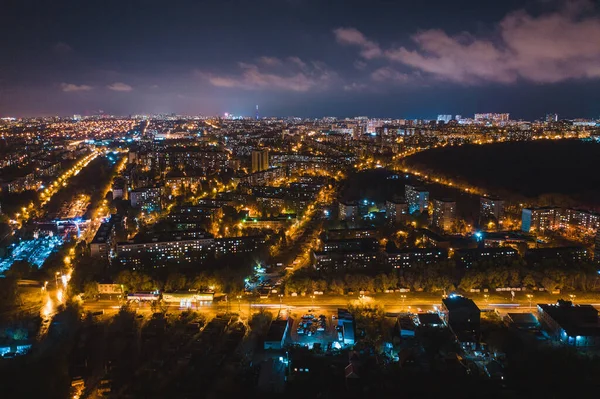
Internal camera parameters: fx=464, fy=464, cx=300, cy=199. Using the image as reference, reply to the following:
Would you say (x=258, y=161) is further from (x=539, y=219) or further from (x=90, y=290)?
(x=90, y=290)

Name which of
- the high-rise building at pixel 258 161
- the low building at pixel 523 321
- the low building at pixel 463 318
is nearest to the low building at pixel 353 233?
the low building at pixel 463 318

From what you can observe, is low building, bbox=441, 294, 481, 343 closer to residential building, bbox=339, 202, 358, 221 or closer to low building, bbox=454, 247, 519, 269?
low building, bbox=454, 247, 519, 269

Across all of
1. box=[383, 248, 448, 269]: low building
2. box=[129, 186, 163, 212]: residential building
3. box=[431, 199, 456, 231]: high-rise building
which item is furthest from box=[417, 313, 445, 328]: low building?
box=[129, 186, 163, 212]: residential building

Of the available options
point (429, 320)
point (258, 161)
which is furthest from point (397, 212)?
point (258, 161)

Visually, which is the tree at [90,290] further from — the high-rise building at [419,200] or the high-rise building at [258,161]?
the high-rise building at [258,161]

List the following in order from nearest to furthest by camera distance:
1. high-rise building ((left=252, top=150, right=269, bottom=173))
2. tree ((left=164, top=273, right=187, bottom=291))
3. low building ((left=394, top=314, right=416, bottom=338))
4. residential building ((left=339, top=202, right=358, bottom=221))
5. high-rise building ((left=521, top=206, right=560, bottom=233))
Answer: low building ((left=394, top=314, right=416, bottom=338)), tree ((left=164, top=273, right=187, bottom=291)), high-rise building ((left=521, top=206, right=560, bottom=233)), residential building ((left=339, top=202, right=358, bottom=221)), high-rise building ((left=252, top=150, right=269, bottom=173))

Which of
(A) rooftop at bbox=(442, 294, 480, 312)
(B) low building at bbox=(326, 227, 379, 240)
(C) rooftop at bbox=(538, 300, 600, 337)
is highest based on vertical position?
(B) low building at bbox=(326, 227, 379, 240)

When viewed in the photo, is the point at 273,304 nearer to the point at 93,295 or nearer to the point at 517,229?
the point at 93,295
